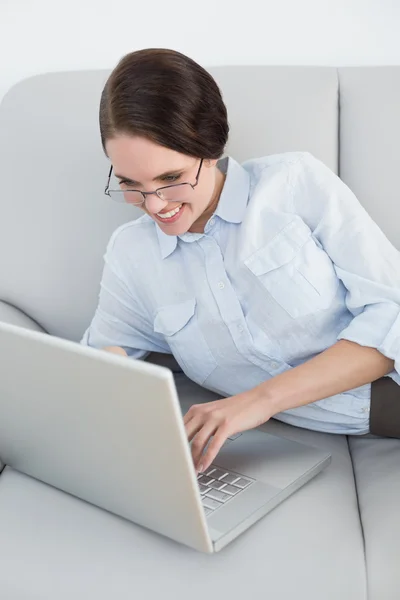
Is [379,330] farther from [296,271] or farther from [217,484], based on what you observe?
[217,484]

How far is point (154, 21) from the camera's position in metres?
1.84

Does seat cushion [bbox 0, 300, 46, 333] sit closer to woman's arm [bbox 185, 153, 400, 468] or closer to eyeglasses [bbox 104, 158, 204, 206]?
eyeglasses [bbox 104, 158, 204, 206]

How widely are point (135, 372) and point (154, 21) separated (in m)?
1.24

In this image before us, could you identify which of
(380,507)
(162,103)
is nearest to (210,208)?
(162,103)

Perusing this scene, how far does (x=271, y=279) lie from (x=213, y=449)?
36 centimetres

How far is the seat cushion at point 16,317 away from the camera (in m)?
1.60

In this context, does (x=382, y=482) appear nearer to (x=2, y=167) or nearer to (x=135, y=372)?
(x=135, y=372)

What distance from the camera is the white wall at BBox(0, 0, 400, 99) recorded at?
1.75m

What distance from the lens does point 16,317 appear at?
5.34 feet

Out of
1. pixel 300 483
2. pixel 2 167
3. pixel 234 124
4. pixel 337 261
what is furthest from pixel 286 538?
pixel 2 167

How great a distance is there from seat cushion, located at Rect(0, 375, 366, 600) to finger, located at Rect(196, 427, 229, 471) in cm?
11

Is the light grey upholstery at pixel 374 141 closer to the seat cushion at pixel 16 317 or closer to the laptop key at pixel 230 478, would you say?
the laptop key at pixel 230 478

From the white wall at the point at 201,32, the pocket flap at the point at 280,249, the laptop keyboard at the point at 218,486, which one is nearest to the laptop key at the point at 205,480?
the laptop keyboard at the point at 218,486

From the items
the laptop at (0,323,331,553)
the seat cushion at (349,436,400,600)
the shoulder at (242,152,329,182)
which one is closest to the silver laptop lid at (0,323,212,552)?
the laptop at (0,323,331,553)
